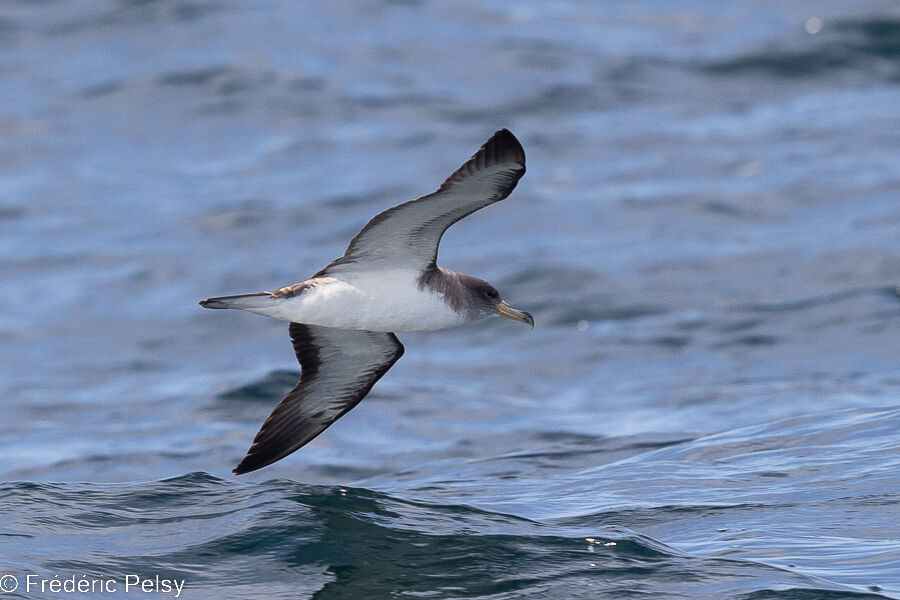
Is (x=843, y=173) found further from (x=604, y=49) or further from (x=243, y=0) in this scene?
(x=243, y=0)

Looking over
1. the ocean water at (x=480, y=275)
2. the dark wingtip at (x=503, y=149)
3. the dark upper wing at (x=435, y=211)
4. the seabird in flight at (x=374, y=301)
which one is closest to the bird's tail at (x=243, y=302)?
the seabird in flight at (x=374, y=301)

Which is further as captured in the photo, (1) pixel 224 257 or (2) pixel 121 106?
(2) pixel 121 106

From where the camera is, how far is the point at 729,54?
952 inches

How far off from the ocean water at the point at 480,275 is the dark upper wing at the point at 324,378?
42 cm

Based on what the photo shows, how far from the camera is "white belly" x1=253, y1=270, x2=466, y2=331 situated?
862cm

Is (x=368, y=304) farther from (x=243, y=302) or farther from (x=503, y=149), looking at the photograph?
(x=503, y=149)

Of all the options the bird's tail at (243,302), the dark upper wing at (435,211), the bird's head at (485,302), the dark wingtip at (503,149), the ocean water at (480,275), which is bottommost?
the ocean water at (480,275)

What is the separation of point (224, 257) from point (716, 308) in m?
7.06

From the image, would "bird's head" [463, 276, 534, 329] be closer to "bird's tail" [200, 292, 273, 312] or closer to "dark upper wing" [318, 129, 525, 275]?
"dark upper wing" [318, 129, 525, 275]

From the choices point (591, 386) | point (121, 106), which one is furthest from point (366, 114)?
point (591, 386)

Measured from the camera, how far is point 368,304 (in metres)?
8.70

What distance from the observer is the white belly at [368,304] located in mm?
8625

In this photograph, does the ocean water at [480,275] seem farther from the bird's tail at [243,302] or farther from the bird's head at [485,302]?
the bird's tail at [243,302]

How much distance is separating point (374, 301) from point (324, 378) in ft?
4.12
